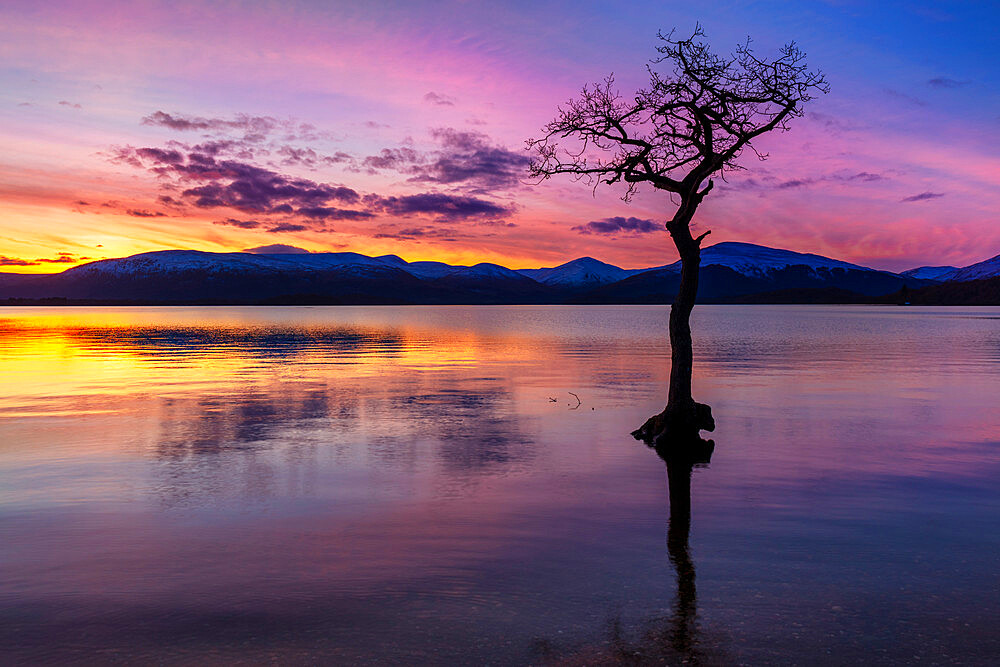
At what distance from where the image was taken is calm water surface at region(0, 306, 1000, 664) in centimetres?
809

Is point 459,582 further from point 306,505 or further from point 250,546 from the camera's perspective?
point 306,505

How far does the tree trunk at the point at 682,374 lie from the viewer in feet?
69.0

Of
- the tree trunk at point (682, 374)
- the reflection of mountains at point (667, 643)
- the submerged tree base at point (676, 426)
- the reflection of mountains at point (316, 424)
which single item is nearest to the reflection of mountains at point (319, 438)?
the reflection of mountains at point (316, 424)

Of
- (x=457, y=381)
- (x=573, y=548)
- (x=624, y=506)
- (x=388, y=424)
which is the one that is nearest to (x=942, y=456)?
(x=624, y=506)

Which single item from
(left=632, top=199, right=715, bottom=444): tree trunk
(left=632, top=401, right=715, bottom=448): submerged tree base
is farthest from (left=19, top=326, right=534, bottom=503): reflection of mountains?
(left=632, top=199, right=715, bottom=444): tree trunk

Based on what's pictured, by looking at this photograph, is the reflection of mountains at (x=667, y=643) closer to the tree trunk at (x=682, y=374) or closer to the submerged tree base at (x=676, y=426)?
the submerged tree base at (x=676, y=426)

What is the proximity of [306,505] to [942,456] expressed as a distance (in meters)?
Answer: 16.0

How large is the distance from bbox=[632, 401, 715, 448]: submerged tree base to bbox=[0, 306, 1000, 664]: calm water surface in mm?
866

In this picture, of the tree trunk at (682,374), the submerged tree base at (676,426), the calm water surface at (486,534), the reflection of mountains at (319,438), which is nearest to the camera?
the calm water surface at (486,534)

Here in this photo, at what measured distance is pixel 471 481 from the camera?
634 inches

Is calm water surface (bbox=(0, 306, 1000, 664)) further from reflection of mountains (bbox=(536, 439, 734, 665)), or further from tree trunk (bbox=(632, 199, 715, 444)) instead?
tree trunk (bbox=(632, 199, 715, 444))

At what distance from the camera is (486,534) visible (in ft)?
39.7

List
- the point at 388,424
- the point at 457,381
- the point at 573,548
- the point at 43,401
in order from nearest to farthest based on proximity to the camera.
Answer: the point at 573,548 → the point at 388,424 → the point at 43,401 → the point at 457,381

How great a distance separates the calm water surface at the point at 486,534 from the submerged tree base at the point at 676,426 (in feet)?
2.84
